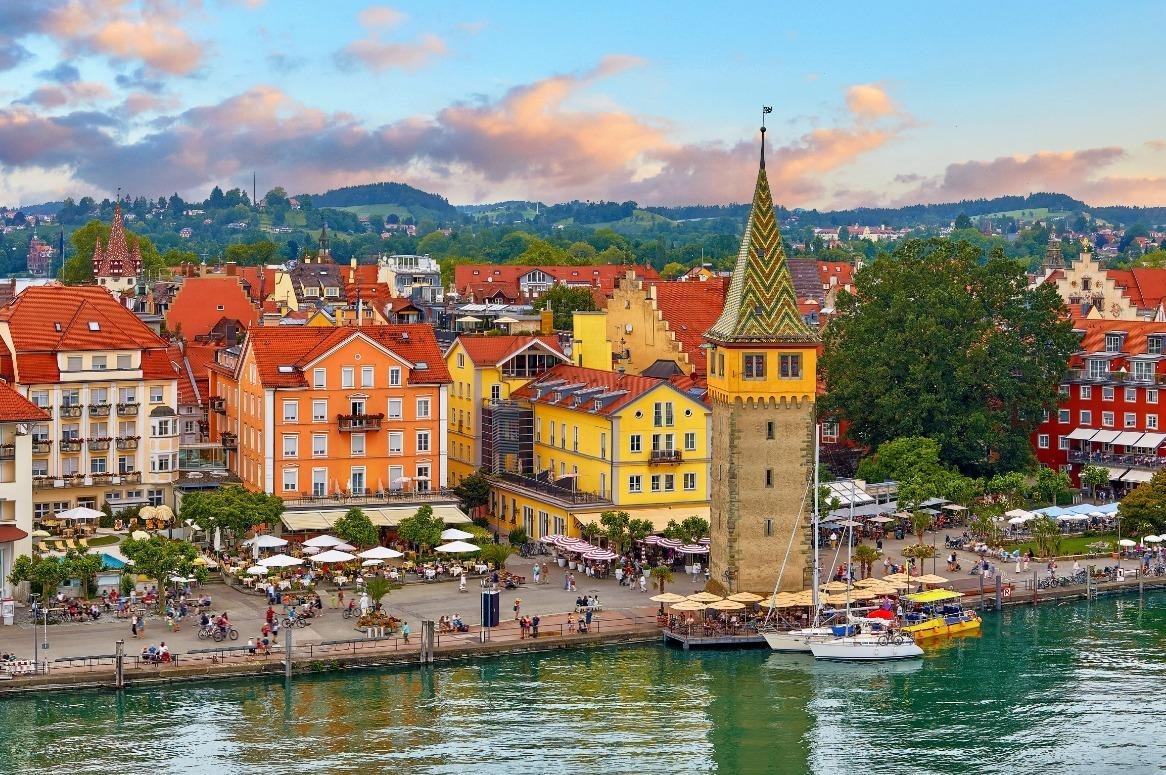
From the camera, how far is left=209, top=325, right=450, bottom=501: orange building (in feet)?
301

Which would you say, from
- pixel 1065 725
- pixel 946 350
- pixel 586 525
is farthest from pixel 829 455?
pixel 1065 725

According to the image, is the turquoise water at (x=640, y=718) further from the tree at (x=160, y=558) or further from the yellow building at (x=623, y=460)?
the yellow building at (x=623, y=460)

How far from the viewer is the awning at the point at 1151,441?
109756mm

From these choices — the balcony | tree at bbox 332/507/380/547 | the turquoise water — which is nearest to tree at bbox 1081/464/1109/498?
the turquoise water

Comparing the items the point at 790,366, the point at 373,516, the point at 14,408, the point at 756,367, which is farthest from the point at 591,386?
the point at 14,408

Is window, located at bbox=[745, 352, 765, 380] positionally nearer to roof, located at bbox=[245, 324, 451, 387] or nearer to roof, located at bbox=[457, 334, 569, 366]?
roof, located at bbox=[245, 324, 451, 387]

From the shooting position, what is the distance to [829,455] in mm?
113875

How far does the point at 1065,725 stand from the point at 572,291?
88.9 m

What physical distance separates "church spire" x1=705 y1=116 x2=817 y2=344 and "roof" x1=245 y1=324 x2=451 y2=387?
1927 cm

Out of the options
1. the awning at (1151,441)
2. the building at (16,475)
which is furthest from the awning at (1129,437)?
the building at (16,475)

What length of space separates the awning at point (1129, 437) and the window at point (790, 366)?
128 feet

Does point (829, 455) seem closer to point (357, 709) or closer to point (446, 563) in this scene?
point (446, 563)

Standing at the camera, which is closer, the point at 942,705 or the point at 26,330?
the point at 942,705

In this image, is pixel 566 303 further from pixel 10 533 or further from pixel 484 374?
pixel 10 533
